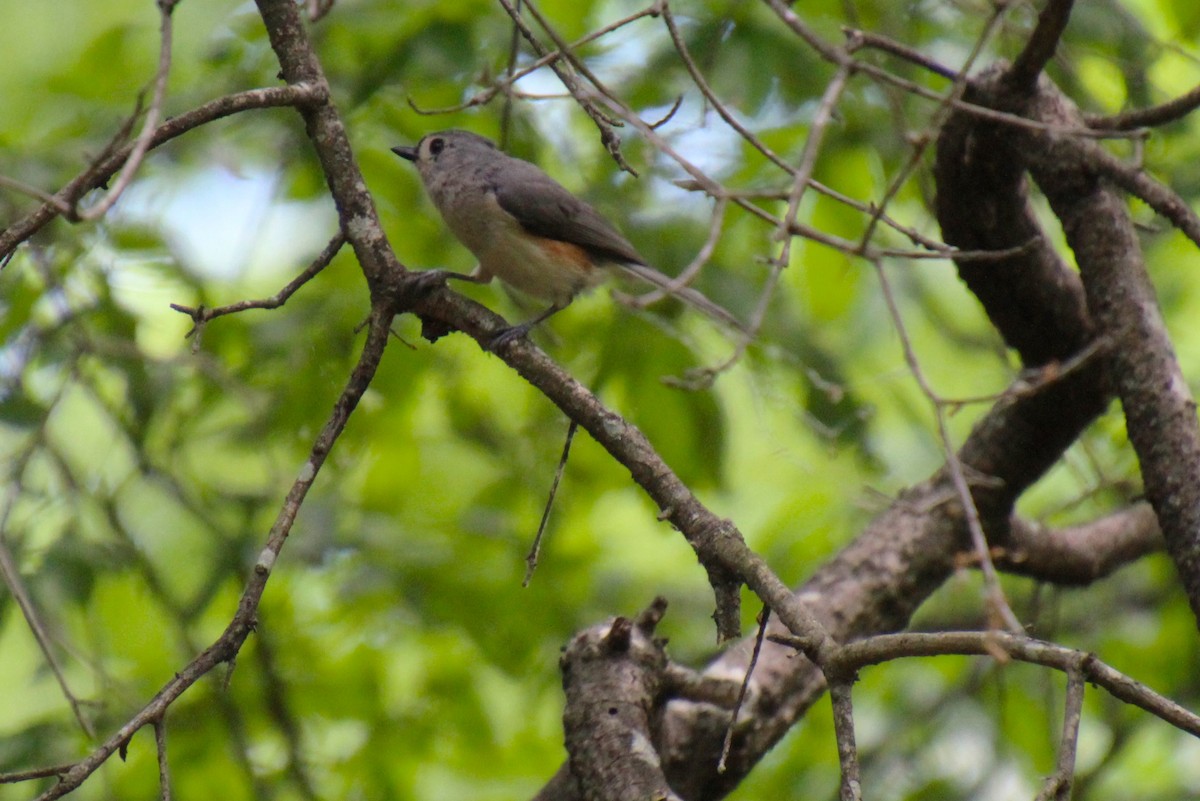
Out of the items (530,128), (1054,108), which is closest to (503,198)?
(530,128)

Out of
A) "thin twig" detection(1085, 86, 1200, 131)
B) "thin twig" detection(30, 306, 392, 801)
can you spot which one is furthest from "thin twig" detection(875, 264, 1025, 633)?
"thin twig" detection(1085, 86, 1200, 131)

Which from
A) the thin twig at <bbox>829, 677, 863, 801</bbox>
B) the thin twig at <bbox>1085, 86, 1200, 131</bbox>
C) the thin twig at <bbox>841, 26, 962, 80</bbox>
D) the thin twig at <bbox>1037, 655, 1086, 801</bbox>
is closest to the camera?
the thin twig at <bbox>1037, 655, 1086, 801</bbox>

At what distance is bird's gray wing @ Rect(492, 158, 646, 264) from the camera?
14.3 feet

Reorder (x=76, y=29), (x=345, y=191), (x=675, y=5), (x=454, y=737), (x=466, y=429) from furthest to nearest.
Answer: (x=76, y=29) < (x=466, y=429) < (x=454, y=737) < (x=675, y=5) < (x=345, y=191)

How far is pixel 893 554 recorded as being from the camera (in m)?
4.25

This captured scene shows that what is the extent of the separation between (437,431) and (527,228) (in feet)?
6.54

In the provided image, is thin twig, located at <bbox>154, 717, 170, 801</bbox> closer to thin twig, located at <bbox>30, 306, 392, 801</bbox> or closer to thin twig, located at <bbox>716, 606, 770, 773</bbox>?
thin twig, located at <bbox>30, 306, 392, 801</bbox>

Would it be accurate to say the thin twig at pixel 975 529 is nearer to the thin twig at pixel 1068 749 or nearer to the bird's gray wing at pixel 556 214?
the thin twig at pixel 1068 749

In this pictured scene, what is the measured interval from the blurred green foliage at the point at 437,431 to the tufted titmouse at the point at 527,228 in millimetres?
251

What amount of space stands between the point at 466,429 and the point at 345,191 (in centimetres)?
292

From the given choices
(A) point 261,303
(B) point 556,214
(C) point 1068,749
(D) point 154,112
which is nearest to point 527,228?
(B) point 556,214

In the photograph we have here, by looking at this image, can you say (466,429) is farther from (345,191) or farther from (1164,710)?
(1164,710)

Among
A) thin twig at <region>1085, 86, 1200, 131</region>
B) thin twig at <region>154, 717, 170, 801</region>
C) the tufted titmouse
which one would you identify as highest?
the tufted titmouse

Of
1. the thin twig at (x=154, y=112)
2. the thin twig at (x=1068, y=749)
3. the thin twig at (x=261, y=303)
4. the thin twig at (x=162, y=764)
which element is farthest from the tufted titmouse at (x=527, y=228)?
the thin twig at (x=1068, y=749)
